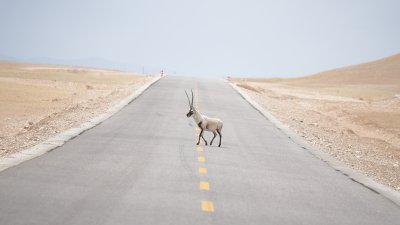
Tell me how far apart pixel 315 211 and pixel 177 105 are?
21543 millimetres

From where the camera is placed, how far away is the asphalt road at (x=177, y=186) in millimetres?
8422

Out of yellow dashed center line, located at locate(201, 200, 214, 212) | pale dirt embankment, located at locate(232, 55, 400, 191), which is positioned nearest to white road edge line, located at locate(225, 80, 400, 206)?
pale dirt embankment, located at locate(232, 55, 400, 191)

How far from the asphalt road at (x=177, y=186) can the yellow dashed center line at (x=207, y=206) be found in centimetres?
2

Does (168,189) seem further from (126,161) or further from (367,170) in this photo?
(367,170)

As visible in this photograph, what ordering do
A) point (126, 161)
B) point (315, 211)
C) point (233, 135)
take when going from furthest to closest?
point (233, 135), point (126, 161), point (315, 211)

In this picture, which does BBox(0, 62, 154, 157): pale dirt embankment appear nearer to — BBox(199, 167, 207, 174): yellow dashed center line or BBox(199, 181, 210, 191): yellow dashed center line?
BBox(199, 167, 207, 174): yellow dashed center line

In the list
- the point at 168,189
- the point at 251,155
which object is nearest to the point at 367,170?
the point at 251,155

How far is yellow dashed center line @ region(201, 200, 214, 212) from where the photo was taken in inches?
352

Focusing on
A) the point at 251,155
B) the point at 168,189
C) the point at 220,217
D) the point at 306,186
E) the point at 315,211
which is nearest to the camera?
the point at 220,217

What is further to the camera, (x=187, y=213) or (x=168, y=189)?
(x=168, y=189)

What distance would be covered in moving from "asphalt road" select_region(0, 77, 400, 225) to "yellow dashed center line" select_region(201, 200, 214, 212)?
2 centimetres

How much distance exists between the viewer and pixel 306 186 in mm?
11945

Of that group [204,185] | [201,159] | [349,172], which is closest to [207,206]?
[204,185]

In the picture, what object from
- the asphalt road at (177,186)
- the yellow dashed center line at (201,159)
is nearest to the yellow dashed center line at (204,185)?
the asphalt road at (177,186)
